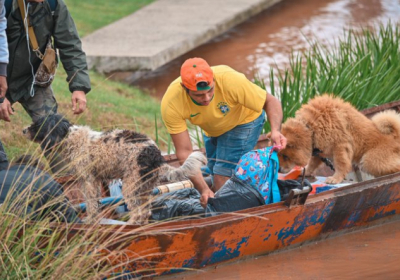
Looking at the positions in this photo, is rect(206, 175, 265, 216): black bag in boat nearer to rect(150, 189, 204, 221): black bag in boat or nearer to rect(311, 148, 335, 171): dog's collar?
rect(150, 189, 204, 221): black bag in boat

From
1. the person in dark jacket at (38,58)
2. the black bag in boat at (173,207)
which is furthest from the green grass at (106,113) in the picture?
the black bag in boat at (173,207)

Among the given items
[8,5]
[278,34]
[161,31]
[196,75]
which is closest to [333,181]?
[196,75]

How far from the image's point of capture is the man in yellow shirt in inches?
239

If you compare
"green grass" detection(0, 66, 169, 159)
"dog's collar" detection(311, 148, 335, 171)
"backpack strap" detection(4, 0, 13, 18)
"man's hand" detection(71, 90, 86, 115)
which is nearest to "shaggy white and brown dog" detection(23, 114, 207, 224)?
"man's hand" detection(71, 90, 86, 115)

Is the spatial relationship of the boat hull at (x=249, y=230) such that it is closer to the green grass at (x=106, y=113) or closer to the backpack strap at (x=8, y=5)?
the backpack strap at (x=8, y=5)

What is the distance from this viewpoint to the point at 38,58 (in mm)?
6711

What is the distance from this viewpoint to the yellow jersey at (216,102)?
20.9 feet

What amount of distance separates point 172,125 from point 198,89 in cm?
51

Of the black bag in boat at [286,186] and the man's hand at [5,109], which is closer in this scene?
the man's hand at [5,109]

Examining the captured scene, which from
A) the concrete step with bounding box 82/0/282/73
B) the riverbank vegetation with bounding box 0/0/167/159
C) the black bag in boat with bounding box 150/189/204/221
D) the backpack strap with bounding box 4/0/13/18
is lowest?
the concrete step with bounding box 82/0/282/73

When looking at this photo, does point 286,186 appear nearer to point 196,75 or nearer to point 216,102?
point 216,102

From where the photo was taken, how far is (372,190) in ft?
22.4

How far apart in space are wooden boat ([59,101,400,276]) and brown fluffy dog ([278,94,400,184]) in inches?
12.4

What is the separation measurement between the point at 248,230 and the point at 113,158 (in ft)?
4.09
